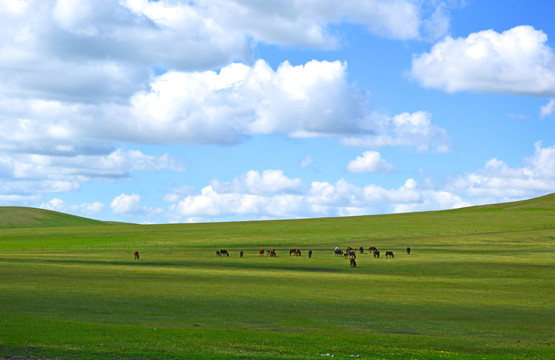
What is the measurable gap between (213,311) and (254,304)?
3.65 m

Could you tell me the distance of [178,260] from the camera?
2810 inches

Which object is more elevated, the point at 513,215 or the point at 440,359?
the point at 513,215

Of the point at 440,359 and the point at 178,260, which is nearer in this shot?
the point at 440,359

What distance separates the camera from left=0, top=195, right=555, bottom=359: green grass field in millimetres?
21656

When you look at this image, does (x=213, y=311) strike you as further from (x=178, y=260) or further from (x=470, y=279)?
(x=178, y=260)

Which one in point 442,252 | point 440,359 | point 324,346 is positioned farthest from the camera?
point 442,252

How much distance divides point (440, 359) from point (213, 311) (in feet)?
45.3

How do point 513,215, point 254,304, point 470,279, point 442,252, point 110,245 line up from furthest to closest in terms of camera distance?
point 513,215 < point 110,245 < point 442,252 < point 470,279 < point 254,304

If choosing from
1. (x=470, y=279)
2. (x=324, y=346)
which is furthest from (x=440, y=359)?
(x=470, y=279)

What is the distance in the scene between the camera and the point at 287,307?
33.5 m

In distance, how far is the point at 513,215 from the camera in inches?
5531

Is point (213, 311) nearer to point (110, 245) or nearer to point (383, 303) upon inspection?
point (383, 303)

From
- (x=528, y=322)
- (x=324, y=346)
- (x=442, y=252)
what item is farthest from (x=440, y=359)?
(x=442, y=252)

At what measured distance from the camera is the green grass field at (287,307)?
71.1ft
